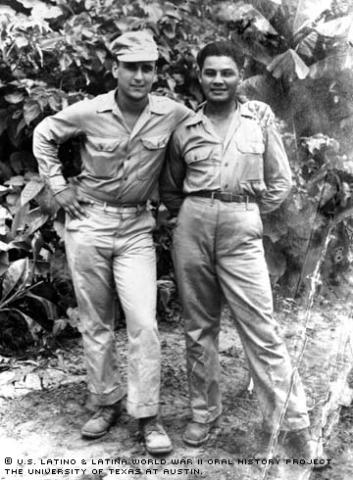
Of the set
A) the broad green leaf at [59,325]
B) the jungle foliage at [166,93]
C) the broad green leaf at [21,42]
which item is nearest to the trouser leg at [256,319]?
the jungle foliage at [166,93]

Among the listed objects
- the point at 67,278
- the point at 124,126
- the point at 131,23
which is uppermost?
the point at 131,23

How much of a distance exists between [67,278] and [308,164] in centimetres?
198

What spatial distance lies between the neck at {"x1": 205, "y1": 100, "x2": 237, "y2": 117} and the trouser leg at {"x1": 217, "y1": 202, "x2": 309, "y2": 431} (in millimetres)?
502

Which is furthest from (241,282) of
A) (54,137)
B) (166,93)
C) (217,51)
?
(166,93)

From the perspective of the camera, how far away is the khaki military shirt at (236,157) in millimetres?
3482

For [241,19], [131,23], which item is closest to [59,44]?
[131,23]

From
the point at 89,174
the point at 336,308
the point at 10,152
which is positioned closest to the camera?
the point at 89,174

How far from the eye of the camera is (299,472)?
11.6ft

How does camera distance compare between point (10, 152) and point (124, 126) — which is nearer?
point (124, 126)

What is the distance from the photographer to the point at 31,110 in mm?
4754

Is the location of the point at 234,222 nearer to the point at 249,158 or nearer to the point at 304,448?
the point at 249,158

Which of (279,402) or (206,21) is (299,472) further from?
(206,21)

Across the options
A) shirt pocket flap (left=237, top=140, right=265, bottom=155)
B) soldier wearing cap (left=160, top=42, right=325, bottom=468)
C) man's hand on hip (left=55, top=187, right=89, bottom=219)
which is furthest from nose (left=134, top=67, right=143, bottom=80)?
man's hand on hip (left=55, top=187, right=89, bottom=219)

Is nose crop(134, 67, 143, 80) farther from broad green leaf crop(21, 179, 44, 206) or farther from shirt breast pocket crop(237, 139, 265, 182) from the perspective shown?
broad green leaf crop(21, 179, 44, 206)
